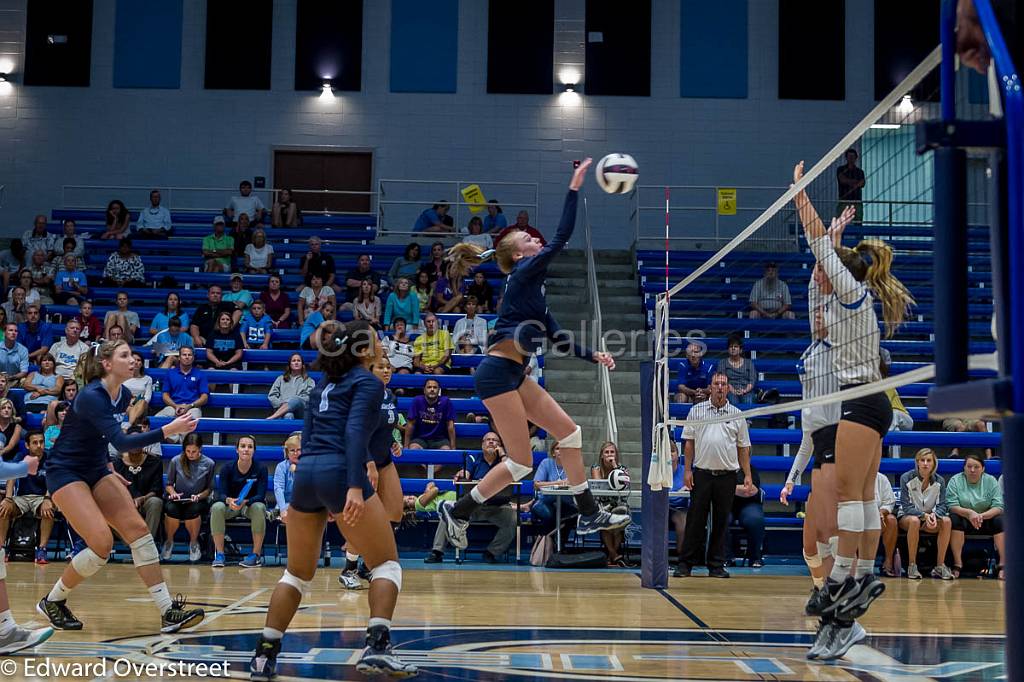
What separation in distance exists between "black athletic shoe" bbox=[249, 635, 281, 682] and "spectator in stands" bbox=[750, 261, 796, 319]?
968cm

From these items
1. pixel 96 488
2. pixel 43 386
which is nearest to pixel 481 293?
pixel 43 386

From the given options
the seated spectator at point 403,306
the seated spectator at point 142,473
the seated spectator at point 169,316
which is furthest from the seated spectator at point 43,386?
the seated spectator at point 403,306

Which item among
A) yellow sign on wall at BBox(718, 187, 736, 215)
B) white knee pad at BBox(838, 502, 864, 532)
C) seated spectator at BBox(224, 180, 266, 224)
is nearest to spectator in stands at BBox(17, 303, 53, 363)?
seated spectator at BBox(224, 180, 266, 224)

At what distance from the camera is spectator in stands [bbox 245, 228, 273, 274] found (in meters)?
17.8

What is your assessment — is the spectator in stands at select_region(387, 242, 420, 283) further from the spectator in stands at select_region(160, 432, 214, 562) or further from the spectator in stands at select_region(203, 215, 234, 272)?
the spectator in stands at select_region(160, 432, 214, 562)

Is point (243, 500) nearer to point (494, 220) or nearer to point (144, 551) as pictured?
point (144, 551)

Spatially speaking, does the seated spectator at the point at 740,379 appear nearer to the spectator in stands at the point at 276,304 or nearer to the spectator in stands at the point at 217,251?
the spectator in stands at the point at 276,304

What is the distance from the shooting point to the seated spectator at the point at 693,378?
13172 millimetres

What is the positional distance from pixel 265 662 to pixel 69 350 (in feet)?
36.4

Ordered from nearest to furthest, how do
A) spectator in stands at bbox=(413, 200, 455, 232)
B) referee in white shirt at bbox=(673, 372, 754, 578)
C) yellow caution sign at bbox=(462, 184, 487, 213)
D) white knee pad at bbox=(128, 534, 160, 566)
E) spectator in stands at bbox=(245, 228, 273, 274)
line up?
white knee pad at bbox=(128, 534, 160, 566)
referee in white shirt at bbox=(673, 372, 754, 578)
spectator in stands at bbox=(245, 228, 273, 274)
spectator in stands at bbox=(413, 200, 455, 232)
yellow caution sign at bbox=(462, 184, 487, 213)

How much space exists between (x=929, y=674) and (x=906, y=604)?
3.52 meters

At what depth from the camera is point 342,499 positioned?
4.85 m

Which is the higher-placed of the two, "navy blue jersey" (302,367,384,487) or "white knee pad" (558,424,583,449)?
"navy blue jersey" (302,367,384,487)

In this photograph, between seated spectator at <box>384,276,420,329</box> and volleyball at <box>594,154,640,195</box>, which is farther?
seated spectator at <box>384,276,420,329</box>
